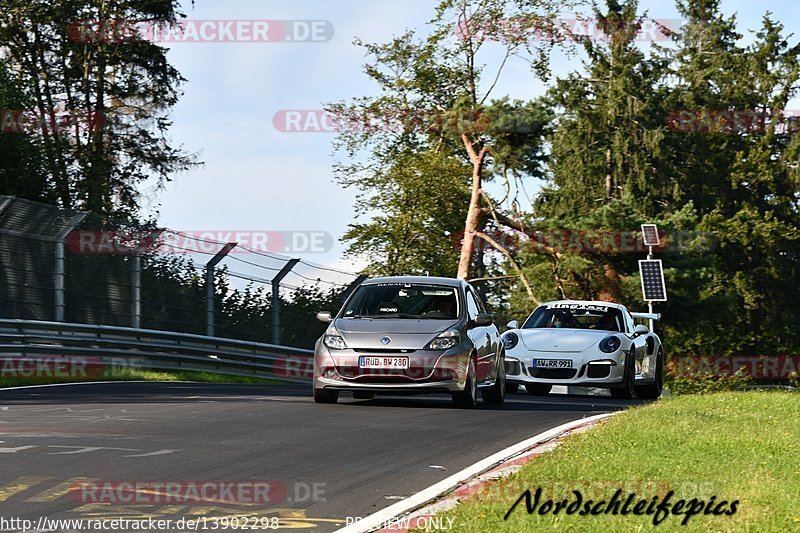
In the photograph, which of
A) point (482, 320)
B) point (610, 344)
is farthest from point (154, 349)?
point (482, 320)

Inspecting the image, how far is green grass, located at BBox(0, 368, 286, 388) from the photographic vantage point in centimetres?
1923

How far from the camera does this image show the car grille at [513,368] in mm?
19016

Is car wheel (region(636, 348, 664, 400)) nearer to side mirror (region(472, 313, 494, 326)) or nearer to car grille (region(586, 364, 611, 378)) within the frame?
car grille (region(586, 364, 611, 378))

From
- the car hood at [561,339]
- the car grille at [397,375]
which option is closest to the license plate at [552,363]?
the car hood at [561,339]

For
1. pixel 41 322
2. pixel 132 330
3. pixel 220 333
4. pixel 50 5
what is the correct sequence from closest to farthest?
pixel 41 322 < pixel 132 330 < pixel 220 333 < pixel 50 5

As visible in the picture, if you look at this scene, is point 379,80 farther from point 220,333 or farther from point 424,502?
point 424,502

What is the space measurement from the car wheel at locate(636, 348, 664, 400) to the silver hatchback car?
4737mm

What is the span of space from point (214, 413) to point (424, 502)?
20.0ft

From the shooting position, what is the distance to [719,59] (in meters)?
65.2

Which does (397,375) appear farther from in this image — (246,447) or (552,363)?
(552,363)

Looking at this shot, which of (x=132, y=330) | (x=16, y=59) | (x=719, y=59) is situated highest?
(x=719, y=59)

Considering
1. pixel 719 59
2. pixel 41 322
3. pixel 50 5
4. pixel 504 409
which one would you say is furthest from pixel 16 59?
pixel 719 59

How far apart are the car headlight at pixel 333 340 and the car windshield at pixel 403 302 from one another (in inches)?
22.3

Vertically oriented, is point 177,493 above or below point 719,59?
below
